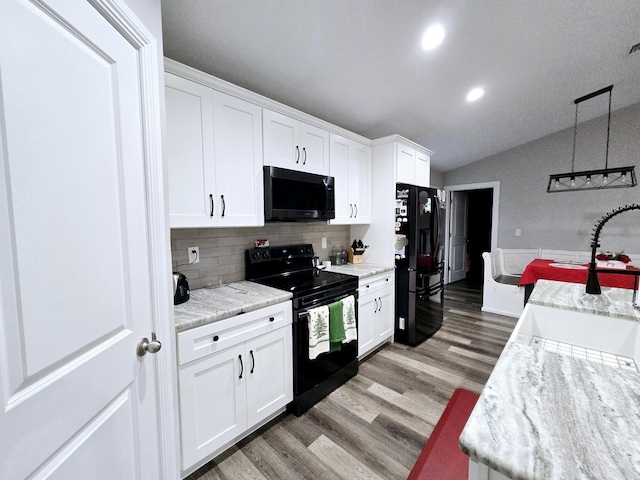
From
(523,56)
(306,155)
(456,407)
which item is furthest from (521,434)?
(523,56)

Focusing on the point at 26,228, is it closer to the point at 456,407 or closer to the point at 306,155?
the point at 306,155

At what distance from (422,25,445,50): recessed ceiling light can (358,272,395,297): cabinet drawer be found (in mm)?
1903

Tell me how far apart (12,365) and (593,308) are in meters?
1.94

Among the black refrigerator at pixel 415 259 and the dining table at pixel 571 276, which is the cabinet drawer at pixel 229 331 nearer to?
the black refrigerator at pixel 415 259

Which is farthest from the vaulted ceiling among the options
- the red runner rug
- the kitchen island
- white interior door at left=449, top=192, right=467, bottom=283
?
the red runner rug

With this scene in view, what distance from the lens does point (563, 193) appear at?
13.9 ft

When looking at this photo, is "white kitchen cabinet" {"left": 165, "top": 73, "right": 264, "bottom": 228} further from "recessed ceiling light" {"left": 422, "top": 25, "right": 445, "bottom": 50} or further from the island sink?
the island sink

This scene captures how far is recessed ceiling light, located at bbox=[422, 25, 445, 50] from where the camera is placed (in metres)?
1.81

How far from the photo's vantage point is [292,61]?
6.12 ft

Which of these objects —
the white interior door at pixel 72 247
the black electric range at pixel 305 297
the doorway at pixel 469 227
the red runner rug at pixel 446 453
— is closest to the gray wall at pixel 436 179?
the doorway at pixel 469 227

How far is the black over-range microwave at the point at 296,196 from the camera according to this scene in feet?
6.42

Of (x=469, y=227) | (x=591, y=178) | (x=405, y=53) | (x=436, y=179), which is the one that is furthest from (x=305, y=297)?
(x=469, y=227)

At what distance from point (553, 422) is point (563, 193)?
512 cm

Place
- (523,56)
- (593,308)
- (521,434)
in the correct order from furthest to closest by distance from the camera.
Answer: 1. (523,56)
2. (593,308)
3. (521,434)
